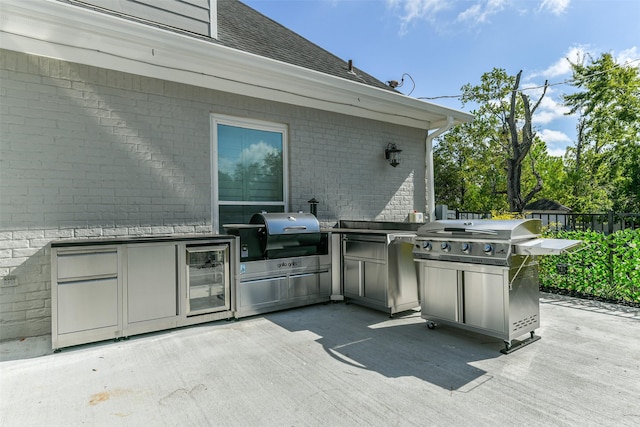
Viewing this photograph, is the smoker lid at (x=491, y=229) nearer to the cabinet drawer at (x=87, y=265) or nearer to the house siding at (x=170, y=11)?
the cabinet drawer at (x=87, y=265)

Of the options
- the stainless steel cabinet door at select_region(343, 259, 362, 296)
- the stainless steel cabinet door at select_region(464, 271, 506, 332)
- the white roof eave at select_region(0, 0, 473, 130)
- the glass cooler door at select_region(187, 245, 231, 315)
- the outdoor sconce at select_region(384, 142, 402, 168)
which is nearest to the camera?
the white roof eave at select_region(0, 0, 473, 130)

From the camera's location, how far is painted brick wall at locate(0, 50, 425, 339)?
127 inches

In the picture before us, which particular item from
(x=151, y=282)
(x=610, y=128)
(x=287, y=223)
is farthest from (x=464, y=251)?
(x=610, y=128)

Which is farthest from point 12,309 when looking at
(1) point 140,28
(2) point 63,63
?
(1) point 140,28

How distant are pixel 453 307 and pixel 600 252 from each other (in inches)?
101

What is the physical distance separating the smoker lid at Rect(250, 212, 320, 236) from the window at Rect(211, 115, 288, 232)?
1.76 feet

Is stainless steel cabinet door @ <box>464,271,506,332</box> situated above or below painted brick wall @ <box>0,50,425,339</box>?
below

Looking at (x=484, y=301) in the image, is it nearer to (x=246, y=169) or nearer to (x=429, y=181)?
(x=246, y=169)

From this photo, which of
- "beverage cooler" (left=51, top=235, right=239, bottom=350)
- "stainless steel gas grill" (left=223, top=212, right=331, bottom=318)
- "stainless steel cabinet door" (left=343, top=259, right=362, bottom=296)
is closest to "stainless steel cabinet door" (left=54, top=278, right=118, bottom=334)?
"beverage cooler" (left=51, top=235, right=239, bottom=350)

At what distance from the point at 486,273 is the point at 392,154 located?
339 centimetres

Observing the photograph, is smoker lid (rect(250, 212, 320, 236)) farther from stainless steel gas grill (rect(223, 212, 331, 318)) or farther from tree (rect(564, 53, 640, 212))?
tree (rect(564, 53, 640, 212))

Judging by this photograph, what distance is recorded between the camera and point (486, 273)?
2928 millimetres

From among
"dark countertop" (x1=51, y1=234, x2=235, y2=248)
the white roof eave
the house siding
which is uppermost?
the house siding

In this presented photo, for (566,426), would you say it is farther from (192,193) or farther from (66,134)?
(66,134)
